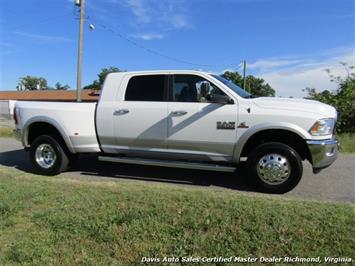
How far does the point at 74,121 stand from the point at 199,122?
2376mm

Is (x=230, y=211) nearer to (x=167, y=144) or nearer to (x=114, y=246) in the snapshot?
(x=114, y=246)

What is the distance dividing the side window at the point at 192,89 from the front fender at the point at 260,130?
31.6 inches

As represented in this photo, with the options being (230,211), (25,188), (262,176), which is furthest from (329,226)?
(25,188)

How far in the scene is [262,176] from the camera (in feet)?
20.8

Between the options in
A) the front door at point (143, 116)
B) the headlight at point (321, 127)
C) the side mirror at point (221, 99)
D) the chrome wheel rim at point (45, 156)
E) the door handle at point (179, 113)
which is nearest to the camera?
the headlight at point (321, 127)

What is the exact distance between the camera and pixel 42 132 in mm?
8047

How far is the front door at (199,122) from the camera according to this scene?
6551 millimetres

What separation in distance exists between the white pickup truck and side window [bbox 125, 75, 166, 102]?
2 centimetres

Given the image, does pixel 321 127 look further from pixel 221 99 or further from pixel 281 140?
pixel 221 99

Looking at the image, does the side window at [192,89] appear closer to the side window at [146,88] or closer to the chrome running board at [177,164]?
the side window at [146,88]

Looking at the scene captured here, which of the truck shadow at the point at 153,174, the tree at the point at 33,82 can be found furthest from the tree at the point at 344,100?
the tree at the point at 33,82

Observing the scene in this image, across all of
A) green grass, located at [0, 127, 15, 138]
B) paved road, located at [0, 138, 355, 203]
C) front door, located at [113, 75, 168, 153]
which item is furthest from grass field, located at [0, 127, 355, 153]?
green grass, located at [0, 127, 15, 138]

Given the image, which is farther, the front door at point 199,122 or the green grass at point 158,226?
the front door at point 199,122

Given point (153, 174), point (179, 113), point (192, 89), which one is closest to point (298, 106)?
point (192, 89)
